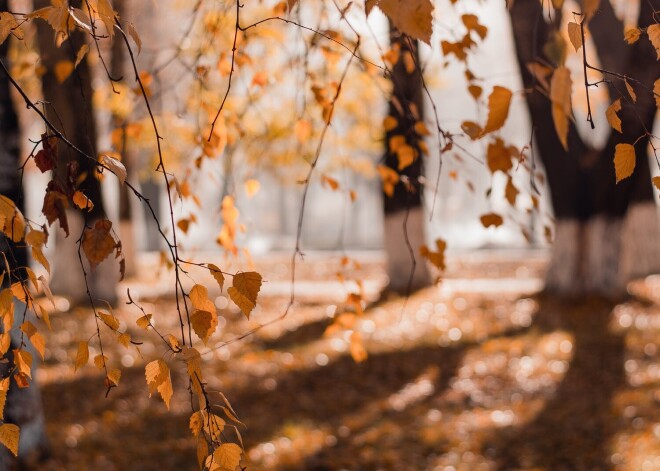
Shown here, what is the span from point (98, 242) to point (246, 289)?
34 cm

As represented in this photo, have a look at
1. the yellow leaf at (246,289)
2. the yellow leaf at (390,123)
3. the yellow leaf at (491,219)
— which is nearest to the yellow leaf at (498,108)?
→ the yellow leaf at (246,289)

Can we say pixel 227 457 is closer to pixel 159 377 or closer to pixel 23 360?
pixel 159 377

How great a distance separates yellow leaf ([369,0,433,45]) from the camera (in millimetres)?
1246

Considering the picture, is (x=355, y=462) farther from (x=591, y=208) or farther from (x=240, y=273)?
(x=591, y=208)

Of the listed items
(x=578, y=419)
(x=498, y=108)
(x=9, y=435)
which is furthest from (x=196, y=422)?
(x=578, y=419)

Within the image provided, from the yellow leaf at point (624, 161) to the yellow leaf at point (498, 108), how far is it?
17.4 inches

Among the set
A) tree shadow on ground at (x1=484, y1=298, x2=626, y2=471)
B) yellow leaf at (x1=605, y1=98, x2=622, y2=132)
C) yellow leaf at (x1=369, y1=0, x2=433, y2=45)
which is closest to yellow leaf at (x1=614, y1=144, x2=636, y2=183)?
yellow leaf at (x1=605, y1=98, x2=622, y2=132)

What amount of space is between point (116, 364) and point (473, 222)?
42409 mm

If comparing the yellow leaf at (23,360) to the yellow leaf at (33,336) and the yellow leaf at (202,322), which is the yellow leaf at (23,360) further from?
the yellow leaf at (202,322)

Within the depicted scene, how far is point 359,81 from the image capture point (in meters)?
11.9

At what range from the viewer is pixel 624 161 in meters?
1.65

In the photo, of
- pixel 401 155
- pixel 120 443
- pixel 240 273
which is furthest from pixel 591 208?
pixel 240 273

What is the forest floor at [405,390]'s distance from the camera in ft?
17.0

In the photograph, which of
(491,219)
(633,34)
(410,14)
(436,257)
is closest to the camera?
(410,14)
